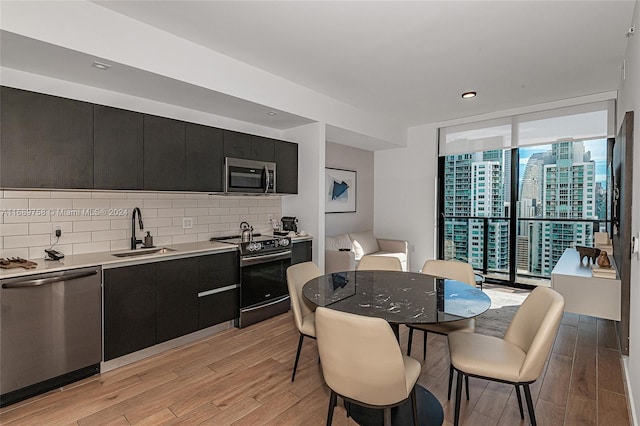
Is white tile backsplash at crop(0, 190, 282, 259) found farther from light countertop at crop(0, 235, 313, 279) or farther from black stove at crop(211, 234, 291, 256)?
black stove at crop(211, 234, 291, 256)

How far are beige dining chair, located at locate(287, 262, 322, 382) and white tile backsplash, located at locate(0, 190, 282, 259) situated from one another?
5.63 ft

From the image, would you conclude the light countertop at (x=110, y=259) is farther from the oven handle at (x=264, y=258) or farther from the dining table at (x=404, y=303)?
the dining table at (x=404, y=303)

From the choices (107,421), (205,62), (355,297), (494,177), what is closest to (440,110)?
(494,177)

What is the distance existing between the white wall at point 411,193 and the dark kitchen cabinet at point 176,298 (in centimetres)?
418

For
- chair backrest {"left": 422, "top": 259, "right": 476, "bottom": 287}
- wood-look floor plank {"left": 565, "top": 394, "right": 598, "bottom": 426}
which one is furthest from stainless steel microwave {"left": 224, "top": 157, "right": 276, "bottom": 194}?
wood-look floor plank {"left": 565, "top": 394, "right": 598, "bottom": 426}

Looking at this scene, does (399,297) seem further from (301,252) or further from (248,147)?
(248,147)

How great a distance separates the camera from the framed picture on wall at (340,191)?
571 cm

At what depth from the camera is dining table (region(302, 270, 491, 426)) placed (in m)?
1.91

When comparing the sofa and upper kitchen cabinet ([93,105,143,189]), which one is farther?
the sofa

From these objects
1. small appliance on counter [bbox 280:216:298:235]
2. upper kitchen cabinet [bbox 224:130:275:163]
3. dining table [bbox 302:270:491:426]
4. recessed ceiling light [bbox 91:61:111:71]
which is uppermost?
recessed ceiling light [bbox 91:61:111:71]

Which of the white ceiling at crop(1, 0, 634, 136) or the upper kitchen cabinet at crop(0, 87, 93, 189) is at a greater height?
the white ceiling at crop(1, 0, 634, 136)

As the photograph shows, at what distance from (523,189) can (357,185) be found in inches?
107

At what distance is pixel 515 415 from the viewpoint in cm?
218

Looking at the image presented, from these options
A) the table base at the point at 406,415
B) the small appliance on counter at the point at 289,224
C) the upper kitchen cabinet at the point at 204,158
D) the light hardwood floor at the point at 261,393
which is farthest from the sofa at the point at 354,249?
the table base at the point at 406,415
